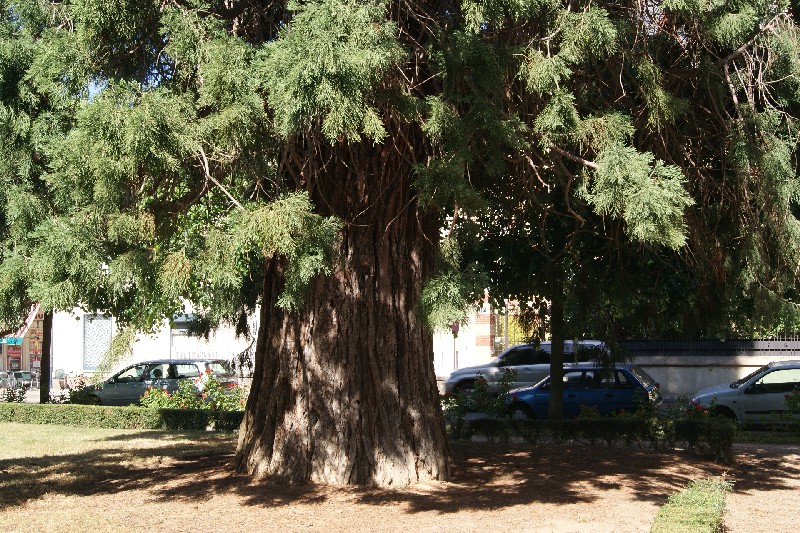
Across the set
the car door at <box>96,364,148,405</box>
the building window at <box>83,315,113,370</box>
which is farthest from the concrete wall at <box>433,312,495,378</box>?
the car door at <box>96,364,148,405</box>

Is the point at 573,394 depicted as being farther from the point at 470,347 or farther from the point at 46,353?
the point at 470,347

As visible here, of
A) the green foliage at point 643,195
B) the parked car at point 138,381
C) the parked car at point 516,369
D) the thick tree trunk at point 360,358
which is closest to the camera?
the green foliage at point 643,195

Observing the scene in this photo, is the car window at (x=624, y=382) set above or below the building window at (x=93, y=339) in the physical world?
below

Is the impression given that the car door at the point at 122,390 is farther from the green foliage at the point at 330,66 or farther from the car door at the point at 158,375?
the green foliage at the point at 330,66

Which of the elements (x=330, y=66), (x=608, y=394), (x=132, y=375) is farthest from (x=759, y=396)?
(x=132, y=375)

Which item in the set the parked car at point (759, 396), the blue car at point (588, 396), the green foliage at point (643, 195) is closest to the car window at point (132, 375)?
the blue car at point (588, 396)

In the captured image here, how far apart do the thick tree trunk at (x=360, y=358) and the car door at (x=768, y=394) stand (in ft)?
31.8

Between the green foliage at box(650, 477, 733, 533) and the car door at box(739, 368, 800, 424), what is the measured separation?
992cm

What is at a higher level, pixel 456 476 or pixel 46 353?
pixel 46 353

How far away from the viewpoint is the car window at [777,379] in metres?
16.8

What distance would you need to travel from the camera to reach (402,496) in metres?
8.77

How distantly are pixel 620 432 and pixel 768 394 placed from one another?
541 cm

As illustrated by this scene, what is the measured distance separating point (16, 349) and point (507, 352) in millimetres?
33403

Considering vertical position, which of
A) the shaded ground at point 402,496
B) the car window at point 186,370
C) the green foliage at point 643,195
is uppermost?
the green foliage at point 643,195
